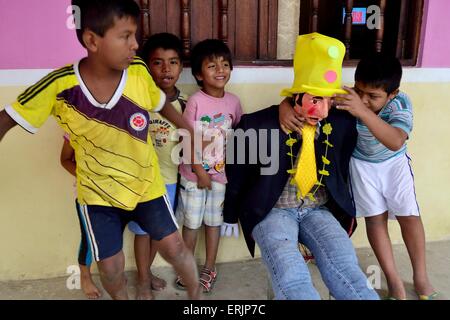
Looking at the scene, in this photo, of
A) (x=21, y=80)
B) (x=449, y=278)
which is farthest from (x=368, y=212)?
(x=21, y=80)

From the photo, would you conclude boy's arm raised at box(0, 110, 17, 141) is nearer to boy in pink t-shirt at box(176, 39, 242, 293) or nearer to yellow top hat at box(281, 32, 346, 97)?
boy in pink t-shirt at box(176, 39, 242, 293)

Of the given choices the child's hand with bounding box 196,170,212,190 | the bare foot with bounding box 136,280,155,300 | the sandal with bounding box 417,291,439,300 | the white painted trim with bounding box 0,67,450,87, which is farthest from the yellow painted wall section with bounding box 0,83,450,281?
the sandal with bounding box 417,291,439,300

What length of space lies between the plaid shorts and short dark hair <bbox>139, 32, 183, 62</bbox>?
68 cm

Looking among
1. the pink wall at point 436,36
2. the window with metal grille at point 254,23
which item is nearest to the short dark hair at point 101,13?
the window with metal grille at point 254,23

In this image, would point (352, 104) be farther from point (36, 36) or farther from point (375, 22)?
point (36, 36)

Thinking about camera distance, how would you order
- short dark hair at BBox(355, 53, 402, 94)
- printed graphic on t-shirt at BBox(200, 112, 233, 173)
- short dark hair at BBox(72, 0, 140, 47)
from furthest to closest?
printed graphic on t-shirt at BBox(200, 112, 233, 173) → short dark hair at BBox(355, 53, 402, 94) → short dark hair at BBox(72, 0, 140, 47)

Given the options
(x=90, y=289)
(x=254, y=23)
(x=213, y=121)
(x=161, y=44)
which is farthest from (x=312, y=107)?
(x=90, y=289)

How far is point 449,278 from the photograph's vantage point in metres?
2.72

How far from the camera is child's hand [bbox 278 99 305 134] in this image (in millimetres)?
2068

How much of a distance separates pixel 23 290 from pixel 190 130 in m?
1.38
